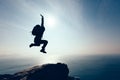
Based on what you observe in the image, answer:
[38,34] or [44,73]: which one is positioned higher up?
[38,34]

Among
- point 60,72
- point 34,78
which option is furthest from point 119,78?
point 34,78

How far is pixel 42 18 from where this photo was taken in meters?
9.66

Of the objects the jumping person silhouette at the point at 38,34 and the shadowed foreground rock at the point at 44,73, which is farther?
the shadowed foreground rock at the point at 44,73

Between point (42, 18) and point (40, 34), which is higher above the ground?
point (42, 18)

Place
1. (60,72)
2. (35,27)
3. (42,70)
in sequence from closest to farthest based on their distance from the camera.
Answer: (35,27) < (42,70) < (60,72)

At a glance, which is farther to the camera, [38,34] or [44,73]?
[44,73]

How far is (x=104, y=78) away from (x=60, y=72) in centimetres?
10615

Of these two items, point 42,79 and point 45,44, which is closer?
point 45,44

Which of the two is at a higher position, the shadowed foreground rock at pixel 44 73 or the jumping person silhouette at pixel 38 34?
the jumping person silhouette at pixel 38 34

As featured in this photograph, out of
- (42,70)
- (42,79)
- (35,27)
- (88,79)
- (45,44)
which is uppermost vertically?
(35,27)

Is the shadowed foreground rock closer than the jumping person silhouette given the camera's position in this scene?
No

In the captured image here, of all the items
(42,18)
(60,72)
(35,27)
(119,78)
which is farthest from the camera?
(119,78)

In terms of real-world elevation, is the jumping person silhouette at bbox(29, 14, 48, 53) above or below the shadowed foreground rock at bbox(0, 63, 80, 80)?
above

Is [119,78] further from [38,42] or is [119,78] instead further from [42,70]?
[38,42]
